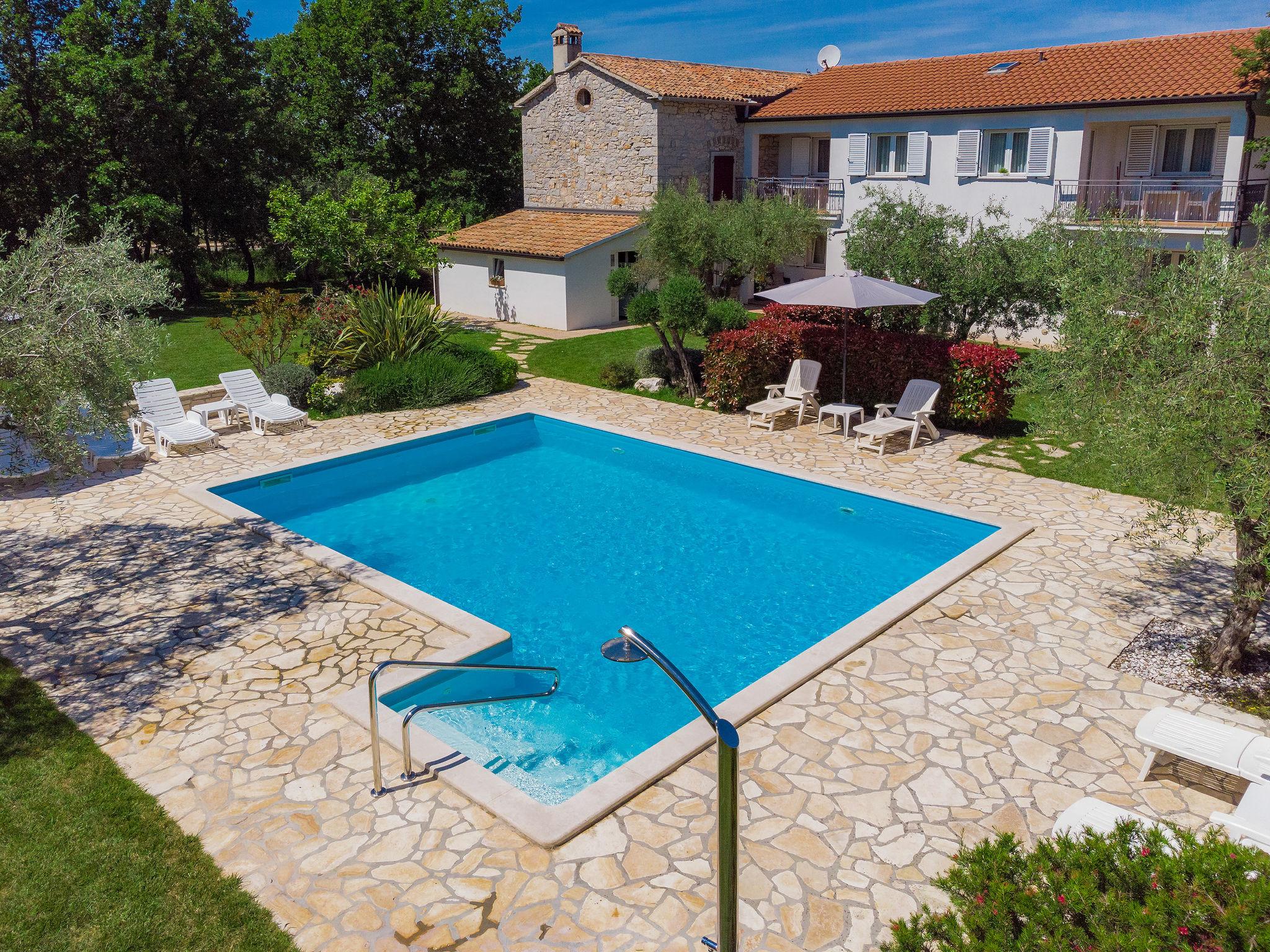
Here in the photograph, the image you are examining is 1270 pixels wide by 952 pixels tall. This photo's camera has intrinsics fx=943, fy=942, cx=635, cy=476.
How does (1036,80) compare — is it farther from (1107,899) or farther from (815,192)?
(1107,899)

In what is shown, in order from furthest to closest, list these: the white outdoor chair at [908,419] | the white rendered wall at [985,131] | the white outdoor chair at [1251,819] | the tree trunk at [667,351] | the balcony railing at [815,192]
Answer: the balcony railing at [815,192] < the white rendered wall at [985,131] < the tree trunk at [667,351] < the white outdoor chair at [908,419] < the white outdoor chair at [1251,819]

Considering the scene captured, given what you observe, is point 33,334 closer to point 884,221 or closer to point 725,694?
point 725,694

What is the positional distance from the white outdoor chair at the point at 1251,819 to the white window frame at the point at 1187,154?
23.7 metres

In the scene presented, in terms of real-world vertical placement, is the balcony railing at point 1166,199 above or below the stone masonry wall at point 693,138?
below

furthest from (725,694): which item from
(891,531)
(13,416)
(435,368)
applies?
(435,368)

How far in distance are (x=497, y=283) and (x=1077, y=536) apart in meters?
22.3

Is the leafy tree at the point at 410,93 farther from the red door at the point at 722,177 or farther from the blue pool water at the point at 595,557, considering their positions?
the blue pool water at the point at 595,557

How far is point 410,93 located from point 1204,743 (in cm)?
3907

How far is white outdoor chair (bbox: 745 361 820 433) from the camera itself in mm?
17609

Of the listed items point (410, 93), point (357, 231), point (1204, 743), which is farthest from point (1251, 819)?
point (410, 93)

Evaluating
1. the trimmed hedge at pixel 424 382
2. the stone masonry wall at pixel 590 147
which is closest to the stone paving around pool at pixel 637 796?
the trimmed hedge at pixel 424 382

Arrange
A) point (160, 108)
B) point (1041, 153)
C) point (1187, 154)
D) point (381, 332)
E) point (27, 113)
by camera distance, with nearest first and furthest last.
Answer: point (381, 332), point (1041, 153), point (1187, 154), point (160, 108), point (27, 113)

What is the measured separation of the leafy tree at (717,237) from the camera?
2122 centimetres

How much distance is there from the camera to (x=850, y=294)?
1593 cm
